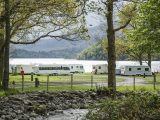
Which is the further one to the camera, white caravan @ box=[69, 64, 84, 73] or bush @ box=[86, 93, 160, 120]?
white caravan @ box=[69, 64, 84, 73]

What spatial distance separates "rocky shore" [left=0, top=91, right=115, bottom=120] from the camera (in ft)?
82.0

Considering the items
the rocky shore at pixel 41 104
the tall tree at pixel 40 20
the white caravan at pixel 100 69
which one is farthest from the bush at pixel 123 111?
the white caravan at pixel 100 69

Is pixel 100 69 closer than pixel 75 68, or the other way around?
pixel 100 69

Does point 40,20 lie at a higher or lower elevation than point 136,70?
higher

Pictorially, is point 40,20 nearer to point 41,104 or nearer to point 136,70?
point 41,104

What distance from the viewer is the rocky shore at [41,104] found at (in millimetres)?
24984

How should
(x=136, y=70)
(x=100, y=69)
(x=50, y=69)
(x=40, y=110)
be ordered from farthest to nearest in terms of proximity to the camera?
1. (x=100, y=69)
2. (x=50, y=69)
3. (x=136, y=70)
4. (x=40, y=110)

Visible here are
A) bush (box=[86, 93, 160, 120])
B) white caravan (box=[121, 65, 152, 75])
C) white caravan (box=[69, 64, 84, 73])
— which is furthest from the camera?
white caravan (box=[69, 64, 84, 73])

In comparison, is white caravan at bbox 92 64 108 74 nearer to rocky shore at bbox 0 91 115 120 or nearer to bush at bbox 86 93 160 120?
rocky shore at bbox 0 91 115 120

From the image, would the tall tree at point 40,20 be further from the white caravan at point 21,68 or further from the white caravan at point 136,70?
the white caravan at point 21,68

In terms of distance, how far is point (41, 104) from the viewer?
29094 millimetres

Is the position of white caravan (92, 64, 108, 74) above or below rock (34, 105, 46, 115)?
above

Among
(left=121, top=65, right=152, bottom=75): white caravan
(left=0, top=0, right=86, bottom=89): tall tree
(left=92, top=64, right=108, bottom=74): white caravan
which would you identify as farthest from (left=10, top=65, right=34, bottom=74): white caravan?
(left=0, top=0, right=86, bottom=89): tall tree

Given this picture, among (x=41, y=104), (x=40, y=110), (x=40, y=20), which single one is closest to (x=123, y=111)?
(x=40, y=110)
